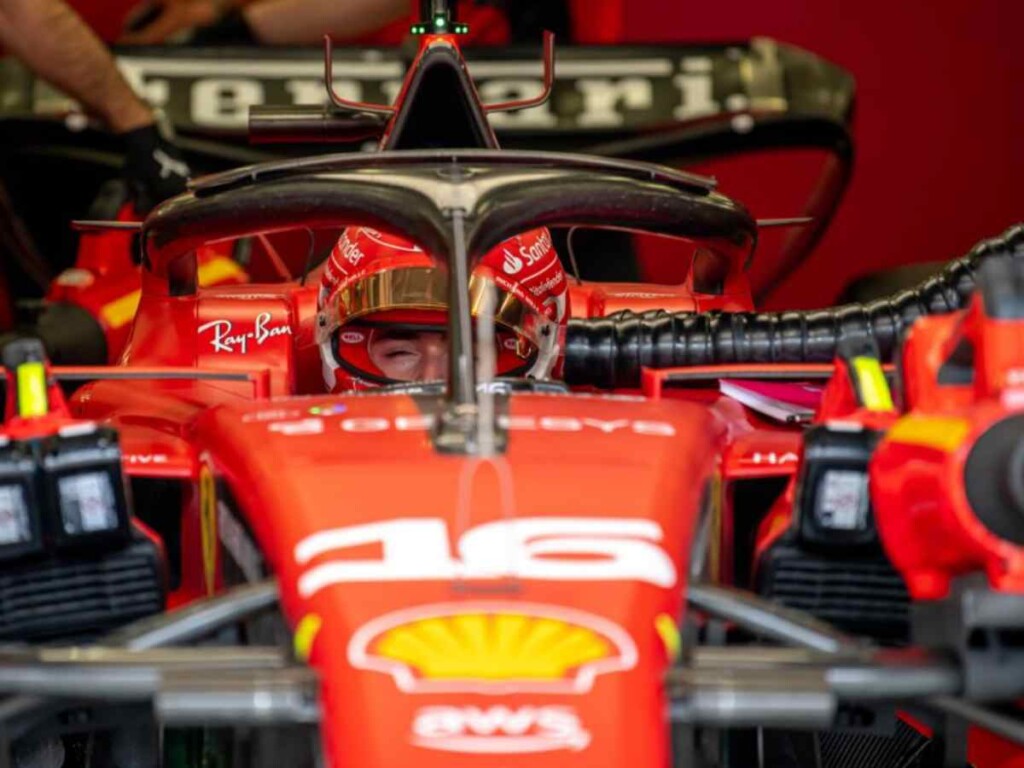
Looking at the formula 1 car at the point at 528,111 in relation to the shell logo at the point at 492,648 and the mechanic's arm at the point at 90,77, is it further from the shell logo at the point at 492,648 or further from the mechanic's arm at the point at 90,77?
the shell logo at the point at 492,648

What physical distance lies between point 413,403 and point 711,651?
0.36m

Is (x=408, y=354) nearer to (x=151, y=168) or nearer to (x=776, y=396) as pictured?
(x=776, y=396)

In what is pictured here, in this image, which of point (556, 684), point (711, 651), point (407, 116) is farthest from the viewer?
point (407, 116)

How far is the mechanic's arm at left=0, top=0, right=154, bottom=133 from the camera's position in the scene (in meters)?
3.30

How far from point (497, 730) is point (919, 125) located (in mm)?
3324

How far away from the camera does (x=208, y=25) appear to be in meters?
4.16

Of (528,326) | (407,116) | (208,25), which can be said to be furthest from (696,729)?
(208,25)

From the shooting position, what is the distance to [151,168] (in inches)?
124

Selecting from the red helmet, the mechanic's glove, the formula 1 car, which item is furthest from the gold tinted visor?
the formula 1 car

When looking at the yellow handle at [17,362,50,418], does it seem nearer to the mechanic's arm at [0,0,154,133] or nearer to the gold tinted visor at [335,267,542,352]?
the gold tinted visor at [335,267,542,352]

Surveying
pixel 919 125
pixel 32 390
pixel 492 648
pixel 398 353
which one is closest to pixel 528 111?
pixel 919 125

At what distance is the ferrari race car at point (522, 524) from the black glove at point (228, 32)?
7.07ft

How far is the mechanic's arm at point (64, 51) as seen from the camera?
10.8 feet

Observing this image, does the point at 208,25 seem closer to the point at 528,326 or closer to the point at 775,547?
the point at 528,326
